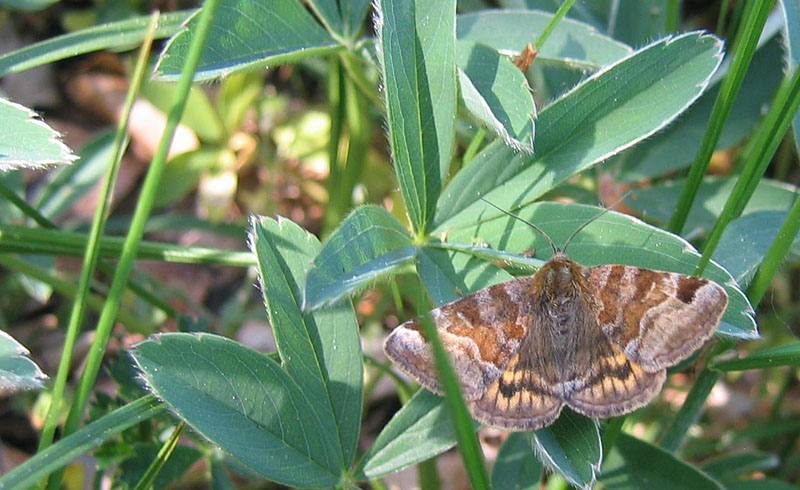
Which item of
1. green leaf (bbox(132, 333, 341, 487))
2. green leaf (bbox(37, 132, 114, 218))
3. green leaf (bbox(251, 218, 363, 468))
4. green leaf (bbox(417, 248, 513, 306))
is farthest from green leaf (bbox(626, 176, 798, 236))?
green leaf (bbox(37, 132, 114, 218))

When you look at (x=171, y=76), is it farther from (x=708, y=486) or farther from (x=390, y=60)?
Result: (x=708, y=486)

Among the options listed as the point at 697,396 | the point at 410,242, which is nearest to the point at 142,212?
the point at 410,242

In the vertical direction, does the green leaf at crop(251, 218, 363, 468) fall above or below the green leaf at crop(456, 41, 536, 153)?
below

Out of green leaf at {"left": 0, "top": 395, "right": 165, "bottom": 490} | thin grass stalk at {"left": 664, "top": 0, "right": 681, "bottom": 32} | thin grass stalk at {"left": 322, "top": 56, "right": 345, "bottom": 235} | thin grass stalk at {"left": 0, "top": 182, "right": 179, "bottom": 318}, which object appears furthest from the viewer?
thin grass stalk at {"left": 322, "top": 56, "right": 345, "bottom": 235}

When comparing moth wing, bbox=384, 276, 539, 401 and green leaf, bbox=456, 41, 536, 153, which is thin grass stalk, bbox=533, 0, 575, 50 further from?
moth wing, bbox=384, 276, 539, 401

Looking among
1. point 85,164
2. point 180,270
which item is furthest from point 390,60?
point 180,270

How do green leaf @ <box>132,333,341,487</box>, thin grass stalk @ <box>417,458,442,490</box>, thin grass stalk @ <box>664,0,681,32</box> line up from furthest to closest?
thin grass stalk @ <box>664,0,681,32</box>, thin grass stalk @ <box>417,458,442,490</box>, green leaf @ <box>132,333,341,487</box>

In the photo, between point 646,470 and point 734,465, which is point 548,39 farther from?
point 734,465
